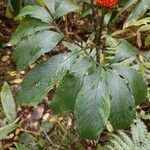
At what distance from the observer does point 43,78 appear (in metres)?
1.26

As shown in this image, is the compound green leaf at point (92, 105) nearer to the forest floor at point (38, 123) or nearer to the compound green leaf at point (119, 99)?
the compound green leaf at point (119, 99)

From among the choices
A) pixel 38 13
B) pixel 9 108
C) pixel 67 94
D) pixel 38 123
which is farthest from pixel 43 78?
pixel 38 123

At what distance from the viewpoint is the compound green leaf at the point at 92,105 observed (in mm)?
1205

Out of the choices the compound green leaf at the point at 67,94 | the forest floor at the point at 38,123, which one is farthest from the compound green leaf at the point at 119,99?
the forest floor at the point at 38,123

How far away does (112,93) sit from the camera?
1.22m

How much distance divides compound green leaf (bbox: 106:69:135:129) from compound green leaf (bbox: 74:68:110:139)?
0.03 metres

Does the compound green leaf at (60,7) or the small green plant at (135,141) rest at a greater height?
the compound green leaf at (60,7)

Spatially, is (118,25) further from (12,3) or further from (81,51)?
(81,51)

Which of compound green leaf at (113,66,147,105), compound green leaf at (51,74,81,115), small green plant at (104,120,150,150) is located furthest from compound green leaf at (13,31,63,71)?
small green plant at (104,120,150,150)

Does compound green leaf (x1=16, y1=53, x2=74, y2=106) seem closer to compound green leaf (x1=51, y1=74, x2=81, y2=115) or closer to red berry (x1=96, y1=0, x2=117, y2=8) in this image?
compound green leaf (x1=51, y1=74, x2=81, y2=115)

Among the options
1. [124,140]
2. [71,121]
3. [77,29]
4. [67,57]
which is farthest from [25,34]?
[77,29]

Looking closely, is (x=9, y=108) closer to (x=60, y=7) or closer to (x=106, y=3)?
(x=60, y=7)

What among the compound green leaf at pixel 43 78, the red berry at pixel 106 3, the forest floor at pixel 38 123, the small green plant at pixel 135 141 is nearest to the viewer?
the red berry at pixel 106 3

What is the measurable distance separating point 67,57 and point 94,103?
187 mm
